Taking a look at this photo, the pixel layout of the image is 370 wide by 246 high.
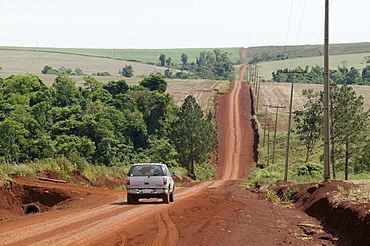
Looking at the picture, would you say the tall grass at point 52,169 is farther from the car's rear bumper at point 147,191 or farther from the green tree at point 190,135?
the green tree at point 190,135

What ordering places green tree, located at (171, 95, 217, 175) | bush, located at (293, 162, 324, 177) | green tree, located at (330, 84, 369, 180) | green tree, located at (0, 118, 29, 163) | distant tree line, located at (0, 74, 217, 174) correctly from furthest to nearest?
distant tree line, located at (0, 74, 217, 174)
green tree, located at (171, 95, 217, 175)
green tree, located at (0, 118, 29, 163)
green tree, located at (330, 84, 369, 180)
bush, located at (293, 162, 324, 177)

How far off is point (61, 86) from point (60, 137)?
28363 mm

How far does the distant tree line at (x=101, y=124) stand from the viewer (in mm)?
82812

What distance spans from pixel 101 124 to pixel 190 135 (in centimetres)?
1730

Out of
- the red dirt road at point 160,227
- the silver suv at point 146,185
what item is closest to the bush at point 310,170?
the red dirt road at point 160,227

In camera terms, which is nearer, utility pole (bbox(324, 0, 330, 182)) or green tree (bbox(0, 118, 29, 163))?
utility pole (bbox(324, 0, 330, 182))

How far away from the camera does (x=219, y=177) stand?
280 feet

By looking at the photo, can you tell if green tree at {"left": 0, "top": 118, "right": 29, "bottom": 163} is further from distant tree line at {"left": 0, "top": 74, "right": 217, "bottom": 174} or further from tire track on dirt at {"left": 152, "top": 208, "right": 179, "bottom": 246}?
tire track on dirt at {"left": 152, "top": 208, "right": 179, "bottom": 246}

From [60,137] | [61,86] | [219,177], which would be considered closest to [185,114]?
[219,177]

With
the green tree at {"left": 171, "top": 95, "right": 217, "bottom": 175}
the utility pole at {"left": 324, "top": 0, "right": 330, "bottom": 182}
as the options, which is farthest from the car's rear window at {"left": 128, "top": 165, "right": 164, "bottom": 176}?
the green tree at {"left": 171, "top": 95, "right": 217, "bottom": 175}

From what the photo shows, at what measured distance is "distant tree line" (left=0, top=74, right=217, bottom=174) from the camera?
82.8 meters

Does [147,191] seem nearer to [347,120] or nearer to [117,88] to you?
[347,120]

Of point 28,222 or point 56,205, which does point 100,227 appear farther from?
point 56,205

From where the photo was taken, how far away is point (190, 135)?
83.1 m
